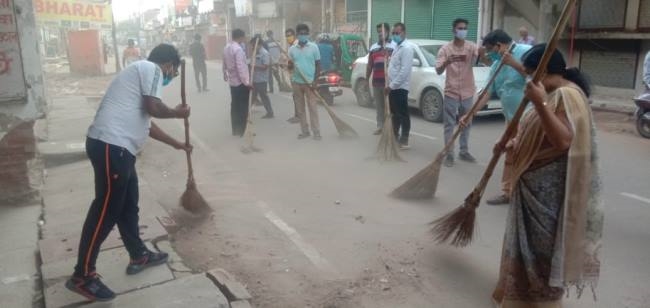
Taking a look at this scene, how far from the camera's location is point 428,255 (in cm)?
406

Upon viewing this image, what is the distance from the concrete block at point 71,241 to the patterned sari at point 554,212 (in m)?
2.79

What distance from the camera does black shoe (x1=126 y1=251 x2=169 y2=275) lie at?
361 cm

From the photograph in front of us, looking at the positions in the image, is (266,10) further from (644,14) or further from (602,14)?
(644,14)

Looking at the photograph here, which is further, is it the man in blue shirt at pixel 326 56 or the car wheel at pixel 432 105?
the man in blue shirt at pixel 326 56

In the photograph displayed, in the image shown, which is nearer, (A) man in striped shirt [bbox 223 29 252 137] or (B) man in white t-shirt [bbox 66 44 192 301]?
(B) man in white t-shirt [bbox 66 44 192 301]

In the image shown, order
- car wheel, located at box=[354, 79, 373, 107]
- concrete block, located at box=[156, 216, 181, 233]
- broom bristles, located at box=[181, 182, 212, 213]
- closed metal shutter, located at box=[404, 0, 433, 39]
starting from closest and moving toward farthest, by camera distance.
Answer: concrete block, located at box=[156, 216, 181, 233] → broom bristles, located at box=[181, 182, 212, 213] → car wheel, located at box=[354, 79, 373, 107] → closed metal shutter, located at box=[404, 0, 433, 39]

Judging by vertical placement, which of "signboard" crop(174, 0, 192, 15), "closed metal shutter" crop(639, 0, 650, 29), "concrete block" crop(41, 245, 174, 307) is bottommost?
"concrete block" crop(41, 245, 174, 307)

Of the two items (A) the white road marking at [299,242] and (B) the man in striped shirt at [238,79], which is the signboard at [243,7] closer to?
(B) the man in striped shirt at [238,79]

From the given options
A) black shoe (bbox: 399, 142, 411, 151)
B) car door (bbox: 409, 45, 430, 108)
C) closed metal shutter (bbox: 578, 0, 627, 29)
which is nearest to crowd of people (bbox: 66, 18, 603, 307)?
black shoe (bbox: 399, 142, 411, 151)

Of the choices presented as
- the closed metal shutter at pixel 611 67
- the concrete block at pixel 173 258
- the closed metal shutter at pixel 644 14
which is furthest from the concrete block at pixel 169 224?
the closed metal shutter at pixel 644 14

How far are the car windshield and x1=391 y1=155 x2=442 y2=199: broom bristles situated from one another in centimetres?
526

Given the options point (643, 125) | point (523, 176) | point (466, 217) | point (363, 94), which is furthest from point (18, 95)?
point (643, 125)

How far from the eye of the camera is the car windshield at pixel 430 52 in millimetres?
10141

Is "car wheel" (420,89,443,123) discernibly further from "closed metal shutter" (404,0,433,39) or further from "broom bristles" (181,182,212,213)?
"closed metal shutter" (404,0,433,39)
